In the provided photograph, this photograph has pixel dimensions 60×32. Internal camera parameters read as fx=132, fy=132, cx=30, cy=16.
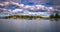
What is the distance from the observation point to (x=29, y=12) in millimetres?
2049

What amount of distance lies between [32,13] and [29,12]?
5cm

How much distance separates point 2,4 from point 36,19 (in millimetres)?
581

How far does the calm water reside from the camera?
6.69 ft

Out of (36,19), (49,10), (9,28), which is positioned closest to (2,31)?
(9,28)

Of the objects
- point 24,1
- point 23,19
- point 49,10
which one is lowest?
point 23,19


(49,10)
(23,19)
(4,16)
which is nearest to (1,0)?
(4,16)

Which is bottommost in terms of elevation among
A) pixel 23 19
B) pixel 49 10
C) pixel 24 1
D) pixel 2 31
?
pixel 2 31

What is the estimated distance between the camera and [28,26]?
6.69ft

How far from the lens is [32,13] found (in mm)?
2049

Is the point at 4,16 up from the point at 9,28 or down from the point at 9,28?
up

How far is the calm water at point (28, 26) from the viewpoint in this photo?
204cm

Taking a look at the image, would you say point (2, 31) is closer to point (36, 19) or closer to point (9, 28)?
point (9, 28)

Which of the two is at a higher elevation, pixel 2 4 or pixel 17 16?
pixel 2 4

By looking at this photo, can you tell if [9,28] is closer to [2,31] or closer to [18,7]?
[2,31]
